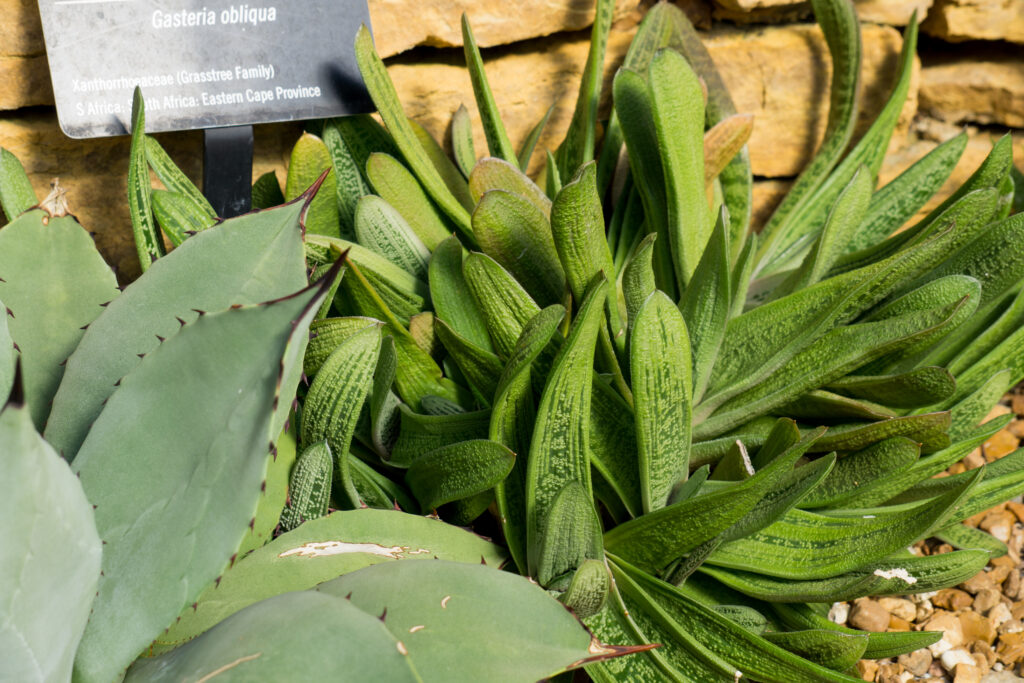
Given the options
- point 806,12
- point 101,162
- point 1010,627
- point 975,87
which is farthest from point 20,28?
point 975,87

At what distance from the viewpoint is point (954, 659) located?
100 centimetres

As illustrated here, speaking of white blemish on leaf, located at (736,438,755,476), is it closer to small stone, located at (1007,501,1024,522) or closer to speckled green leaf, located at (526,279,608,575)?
speckled green leaf, located at (526,279,608,575)

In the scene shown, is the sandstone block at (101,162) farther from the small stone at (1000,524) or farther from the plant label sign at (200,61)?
the small stone at (1000,524)

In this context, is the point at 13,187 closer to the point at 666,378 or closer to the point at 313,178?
the point at 313,178

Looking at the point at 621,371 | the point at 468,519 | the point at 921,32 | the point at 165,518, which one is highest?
the point at 921,32

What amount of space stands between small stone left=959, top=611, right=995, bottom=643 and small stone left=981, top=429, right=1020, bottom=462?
31cm

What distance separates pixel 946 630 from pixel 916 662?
7cm

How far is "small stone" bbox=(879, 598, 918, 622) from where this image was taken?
3.49 feet

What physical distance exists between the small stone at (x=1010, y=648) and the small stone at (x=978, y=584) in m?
0.07

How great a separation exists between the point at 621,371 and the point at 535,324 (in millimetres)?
262

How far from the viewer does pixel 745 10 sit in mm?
1410

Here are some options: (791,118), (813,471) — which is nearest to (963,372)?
(813,471)

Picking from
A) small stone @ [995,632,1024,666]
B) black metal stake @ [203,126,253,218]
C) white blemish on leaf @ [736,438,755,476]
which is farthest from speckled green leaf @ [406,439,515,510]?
small stone @ [995,632,1024,666]

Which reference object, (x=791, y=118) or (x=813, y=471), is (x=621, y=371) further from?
(x=791, y=118)
